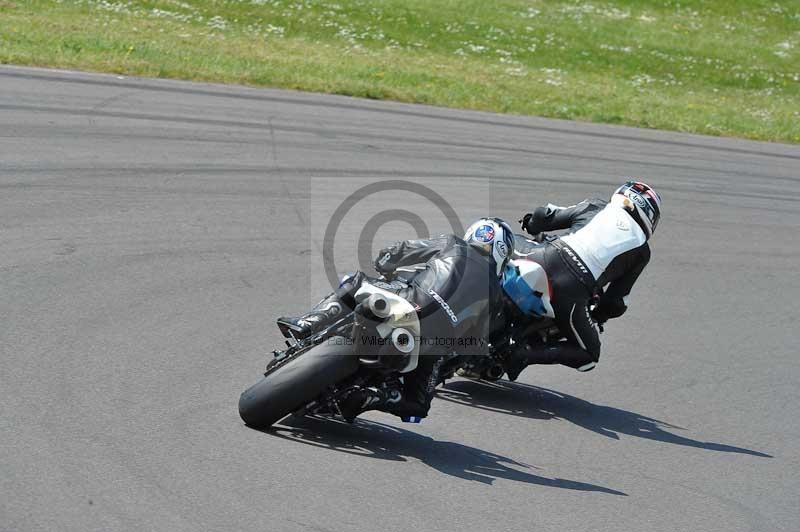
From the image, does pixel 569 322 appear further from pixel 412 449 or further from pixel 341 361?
pixel 341 361

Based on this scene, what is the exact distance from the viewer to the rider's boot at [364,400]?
622 cm

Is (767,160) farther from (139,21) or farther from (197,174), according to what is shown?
(139,21)

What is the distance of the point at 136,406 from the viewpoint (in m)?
6.22

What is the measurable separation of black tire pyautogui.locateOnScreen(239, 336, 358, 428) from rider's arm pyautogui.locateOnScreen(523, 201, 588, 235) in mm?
2822

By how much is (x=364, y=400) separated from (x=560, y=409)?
204 cm

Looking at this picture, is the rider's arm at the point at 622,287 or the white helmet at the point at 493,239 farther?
the rider's arm at the point at 622,287

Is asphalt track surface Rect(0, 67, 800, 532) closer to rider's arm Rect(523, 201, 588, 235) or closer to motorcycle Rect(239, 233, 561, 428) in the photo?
motorcycle Rect(239, 233, 561, 428)

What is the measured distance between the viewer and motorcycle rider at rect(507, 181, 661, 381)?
7785 millimetres

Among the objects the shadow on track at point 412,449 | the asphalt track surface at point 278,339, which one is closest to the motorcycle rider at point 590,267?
the asphalt track surface at point 278,339

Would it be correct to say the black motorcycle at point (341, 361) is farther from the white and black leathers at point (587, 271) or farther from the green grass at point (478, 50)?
the green grass at point (478, 50)

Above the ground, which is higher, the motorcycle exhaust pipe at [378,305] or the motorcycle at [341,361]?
the motorcycle exhaust pipe at [378,305]

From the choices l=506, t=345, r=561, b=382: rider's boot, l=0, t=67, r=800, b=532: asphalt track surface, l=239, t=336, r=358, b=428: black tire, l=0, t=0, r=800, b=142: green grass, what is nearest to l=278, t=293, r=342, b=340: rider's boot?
l=239, t=336, r=358, b=428: black tire

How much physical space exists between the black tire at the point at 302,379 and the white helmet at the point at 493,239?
1106 millimetres

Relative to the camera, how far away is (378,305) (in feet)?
19.6
